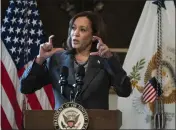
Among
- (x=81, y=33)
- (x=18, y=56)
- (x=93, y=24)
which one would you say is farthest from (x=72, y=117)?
(x=18, y=56)

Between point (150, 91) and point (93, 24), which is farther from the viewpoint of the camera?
point (150, 91)

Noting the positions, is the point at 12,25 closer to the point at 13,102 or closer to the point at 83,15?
the point at 13,102

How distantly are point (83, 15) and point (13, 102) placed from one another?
1390 millimetres

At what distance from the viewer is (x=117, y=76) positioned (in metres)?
1.90

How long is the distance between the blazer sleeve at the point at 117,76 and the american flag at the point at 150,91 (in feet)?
4.28

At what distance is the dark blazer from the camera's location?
1.89 m

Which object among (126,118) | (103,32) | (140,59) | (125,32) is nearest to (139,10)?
(125,32)

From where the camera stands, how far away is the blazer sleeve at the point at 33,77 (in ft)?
6.27

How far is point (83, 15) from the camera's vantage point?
208cm

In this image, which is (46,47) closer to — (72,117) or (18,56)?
(72,117)

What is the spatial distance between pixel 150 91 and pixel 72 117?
191 centimetres

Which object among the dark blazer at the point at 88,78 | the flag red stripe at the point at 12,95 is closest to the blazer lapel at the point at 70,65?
the dark blazer at the point at 88,78

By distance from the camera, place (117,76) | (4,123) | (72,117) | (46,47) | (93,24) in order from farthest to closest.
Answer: (4,123) < (93,24) < (117,76) < (46,47) < (72,117)

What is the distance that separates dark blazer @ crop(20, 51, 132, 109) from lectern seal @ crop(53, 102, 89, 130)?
40 centimetres
